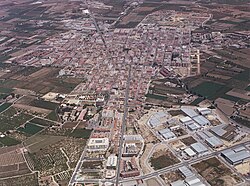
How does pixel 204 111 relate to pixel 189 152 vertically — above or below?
above

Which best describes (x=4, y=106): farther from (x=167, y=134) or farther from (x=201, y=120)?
(x=201, y=120)

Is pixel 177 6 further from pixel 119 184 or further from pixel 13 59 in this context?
pixel 119 184

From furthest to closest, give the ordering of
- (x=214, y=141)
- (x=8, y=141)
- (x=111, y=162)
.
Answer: (x=8, y=141), (x=214, y=141), (x=111, y=162)

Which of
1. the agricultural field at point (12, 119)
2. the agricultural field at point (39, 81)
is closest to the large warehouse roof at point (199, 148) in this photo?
the agricultural field at point (12, 119)

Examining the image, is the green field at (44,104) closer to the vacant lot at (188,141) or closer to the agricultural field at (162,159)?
the agricultural field at (162,159)

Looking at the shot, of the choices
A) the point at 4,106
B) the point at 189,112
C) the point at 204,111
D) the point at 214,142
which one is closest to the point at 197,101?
the point at 204,111

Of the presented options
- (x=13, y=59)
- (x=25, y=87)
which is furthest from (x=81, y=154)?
(x=13, y=59)
